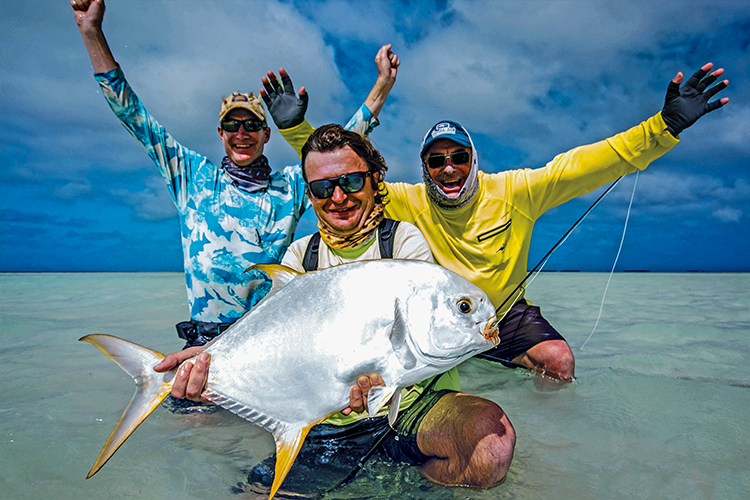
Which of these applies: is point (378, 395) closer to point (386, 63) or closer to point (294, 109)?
point (294, 109)

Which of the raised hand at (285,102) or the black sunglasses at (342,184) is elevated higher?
the raised hand at (285,102)

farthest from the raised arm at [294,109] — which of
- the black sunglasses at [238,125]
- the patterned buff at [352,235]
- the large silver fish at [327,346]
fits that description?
the large silver fish at [327,346]

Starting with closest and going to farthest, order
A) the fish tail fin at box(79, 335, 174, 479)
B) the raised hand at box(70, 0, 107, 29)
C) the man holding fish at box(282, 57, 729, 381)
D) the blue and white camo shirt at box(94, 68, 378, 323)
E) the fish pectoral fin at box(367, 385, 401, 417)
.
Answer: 1. the fish pectoral fin at box(367, 385, 401, 417)
2. the fish tail fin at box(79, 335, 174, 479)
3. the raised hand at box(70, 0, 107, 29)
4. the blue and white camo shirt at box(94, 68, 378, 323)
5. the man holding fish at box(282, 57, 729, 381)

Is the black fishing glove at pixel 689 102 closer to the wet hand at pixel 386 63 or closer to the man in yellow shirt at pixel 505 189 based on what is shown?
the man in yellow shirt at pixel 505 189

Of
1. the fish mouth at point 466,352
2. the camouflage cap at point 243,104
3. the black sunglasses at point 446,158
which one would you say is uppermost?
the camouflage cap at point 243,104

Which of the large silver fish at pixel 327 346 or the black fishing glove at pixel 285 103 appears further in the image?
the black fishing glove at pixel 285 103

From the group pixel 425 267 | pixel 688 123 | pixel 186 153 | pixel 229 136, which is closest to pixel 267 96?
pixel 229 136

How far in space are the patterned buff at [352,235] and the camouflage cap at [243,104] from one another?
1362 mm

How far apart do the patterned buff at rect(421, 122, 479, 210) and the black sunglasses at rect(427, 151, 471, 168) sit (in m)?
0.06

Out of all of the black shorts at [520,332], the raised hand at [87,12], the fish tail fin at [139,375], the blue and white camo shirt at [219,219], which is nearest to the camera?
the fish tail fin at [139,375]

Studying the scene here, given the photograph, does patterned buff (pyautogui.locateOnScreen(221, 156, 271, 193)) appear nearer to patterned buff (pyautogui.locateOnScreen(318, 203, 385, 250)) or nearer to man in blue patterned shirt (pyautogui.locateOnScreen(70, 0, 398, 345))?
→ man in blue patterned shirt (pyautogui.locateOnScreen(70, 0, 398, 345))

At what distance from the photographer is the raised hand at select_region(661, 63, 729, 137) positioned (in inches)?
111

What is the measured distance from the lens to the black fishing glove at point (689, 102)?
2.83m

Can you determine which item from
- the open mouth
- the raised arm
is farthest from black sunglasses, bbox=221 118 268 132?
the open mouth
